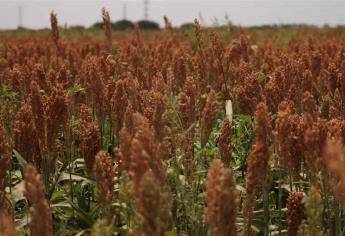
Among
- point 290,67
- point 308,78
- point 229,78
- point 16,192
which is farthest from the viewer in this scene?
point 229,78

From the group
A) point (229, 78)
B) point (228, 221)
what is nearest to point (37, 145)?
point (228, 221)

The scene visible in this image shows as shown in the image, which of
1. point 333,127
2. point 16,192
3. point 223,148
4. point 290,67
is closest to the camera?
point 333,127

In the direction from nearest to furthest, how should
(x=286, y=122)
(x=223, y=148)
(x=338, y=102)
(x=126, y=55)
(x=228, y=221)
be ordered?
1. (x=228, y=221)
2. (x=286, y=122)
3. (x=223, y=148)
4. (x=338, y=102)
5. (x=126, y=55)

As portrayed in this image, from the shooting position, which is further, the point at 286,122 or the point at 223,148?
the point at 223,148

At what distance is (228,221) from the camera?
47.9 inches

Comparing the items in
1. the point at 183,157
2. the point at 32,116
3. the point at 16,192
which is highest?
the point at 32,116

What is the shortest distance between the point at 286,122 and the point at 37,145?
3.77ft

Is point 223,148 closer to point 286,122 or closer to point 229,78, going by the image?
point 286,122

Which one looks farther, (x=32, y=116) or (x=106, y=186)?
(x=32, y=116)

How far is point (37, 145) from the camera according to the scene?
2.27 meters

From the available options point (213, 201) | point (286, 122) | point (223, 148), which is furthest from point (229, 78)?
point (213, 201)

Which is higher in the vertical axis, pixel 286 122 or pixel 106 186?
pixel 286 122

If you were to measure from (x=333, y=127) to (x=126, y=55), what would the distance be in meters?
4.18

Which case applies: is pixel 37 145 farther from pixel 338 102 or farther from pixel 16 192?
pixel 338 102
